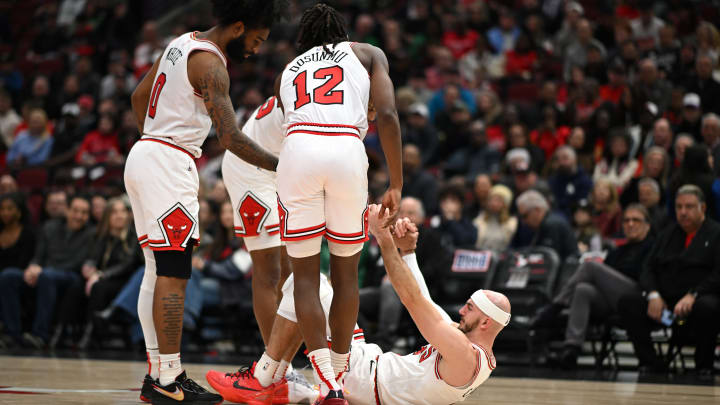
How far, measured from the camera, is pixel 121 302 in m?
8.99

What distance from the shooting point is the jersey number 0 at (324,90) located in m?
4.20

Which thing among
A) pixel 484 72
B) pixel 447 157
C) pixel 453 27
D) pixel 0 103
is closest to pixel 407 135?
pixel 447 157

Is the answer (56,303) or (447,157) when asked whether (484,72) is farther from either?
(56,303)

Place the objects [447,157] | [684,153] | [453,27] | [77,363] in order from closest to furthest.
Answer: [77,363] < [684,153] < [447,157] < [453,27]

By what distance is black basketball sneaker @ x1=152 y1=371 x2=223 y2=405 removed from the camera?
4.47 m

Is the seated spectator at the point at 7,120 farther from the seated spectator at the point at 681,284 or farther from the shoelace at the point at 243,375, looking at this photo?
the shoelace at the point at 243,375

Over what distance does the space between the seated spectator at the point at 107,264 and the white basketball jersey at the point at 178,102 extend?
4.97 metres

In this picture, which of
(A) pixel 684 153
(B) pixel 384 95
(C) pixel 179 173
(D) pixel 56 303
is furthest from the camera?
(D) pixel 56 303

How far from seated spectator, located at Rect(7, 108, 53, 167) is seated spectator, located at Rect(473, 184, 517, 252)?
24.0 ft

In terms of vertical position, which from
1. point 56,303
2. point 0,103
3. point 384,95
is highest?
point 384,95

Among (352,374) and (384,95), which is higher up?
(384,95)

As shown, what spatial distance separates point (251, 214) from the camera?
16.4 ft

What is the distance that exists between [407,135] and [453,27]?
319 cm

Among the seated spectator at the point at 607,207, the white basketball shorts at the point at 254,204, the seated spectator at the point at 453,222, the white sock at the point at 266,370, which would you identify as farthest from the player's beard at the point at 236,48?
the seated spectator at the point at 607,207
